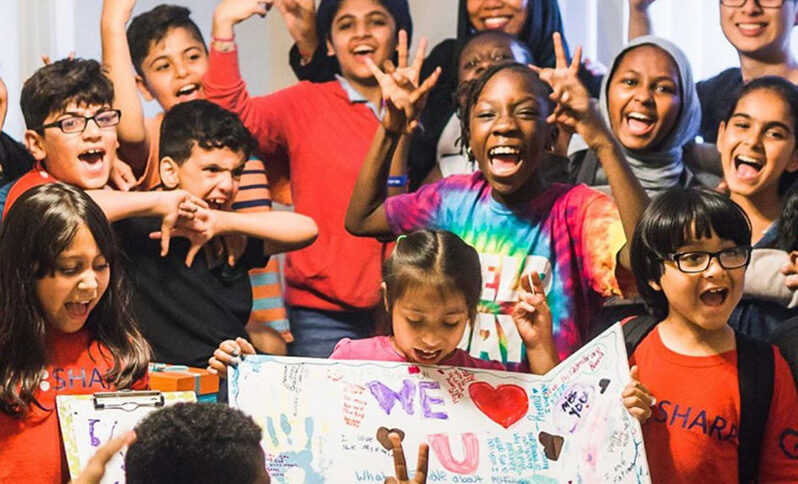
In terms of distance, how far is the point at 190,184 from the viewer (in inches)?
142

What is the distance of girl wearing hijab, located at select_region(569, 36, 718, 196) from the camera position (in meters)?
3.16

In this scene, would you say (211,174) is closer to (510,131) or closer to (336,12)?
(336,12)

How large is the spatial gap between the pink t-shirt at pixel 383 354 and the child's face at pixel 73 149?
1.21m

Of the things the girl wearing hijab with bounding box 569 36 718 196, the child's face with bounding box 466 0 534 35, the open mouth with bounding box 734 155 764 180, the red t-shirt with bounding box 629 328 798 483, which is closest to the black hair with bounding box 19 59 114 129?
the child's face with bounding box 466 0 534 35

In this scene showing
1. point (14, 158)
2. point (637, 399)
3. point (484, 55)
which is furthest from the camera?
point (14, 158)

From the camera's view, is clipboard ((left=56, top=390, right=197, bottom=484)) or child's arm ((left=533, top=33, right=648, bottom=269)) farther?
child's arm ((left=533, top=33, right=648, bottom=269))

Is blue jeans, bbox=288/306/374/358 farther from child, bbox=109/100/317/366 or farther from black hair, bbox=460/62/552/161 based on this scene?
black hair, bbox=460/62/552/161

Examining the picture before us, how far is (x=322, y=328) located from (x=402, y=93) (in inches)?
32.7

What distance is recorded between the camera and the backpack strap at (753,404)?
2.34 metres

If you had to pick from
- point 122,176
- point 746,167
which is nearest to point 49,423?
point 122,176

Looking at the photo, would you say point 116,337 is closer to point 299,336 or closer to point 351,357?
point 351,357

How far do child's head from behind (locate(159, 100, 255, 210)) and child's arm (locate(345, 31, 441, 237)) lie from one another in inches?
17.3

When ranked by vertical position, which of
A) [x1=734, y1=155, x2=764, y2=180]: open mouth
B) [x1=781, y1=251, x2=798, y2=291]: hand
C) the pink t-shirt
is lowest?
the pink t-shirt

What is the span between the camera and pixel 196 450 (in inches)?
65.9
